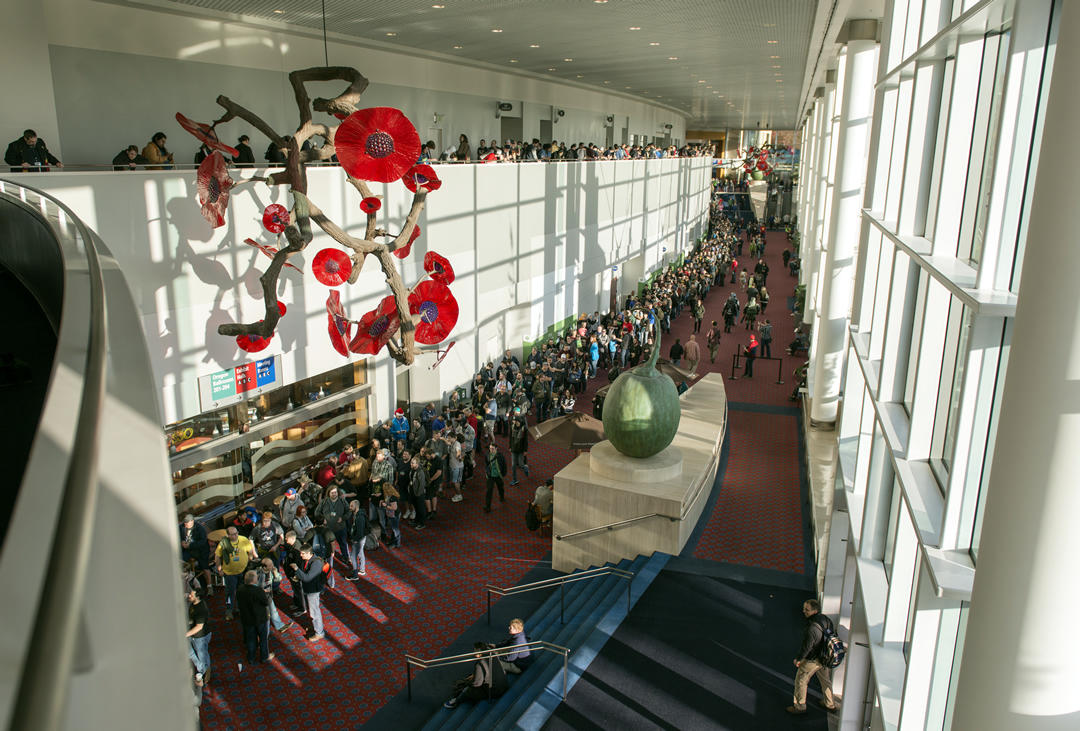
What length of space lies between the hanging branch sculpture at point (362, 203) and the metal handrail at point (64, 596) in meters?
7.57

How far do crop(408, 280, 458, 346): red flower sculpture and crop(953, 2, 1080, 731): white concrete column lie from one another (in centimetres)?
816

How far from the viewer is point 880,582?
6363 mm

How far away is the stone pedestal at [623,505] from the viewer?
12.0 m

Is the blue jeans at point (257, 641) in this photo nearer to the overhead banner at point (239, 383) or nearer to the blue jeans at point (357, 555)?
the blue jeans at point (357, 555)

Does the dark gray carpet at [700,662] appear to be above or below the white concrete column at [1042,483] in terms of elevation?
below

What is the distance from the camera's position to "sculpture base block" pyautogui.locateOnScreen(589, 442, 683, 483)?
41.2 feet

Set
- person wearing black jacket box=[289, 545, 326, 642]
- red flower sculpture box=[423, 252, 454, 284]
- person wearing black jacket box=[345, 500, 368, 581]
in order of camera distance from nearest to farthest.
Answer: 1. person wearing black jacket box=[289, 545, 326, 642]
2. red flower sculpture box=[423, 252, 454, 284]
3. person wearing black jacket box=[345, 500, 368, 581]

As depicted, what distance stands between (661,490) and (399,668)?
15.4 feet

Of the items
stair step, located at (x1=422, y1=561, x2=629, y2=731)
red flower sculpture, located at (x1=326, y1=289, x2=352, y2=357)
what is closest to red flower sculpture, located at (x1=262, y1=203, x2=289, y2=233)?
red flower sculpture, located at (x1=326, y1=289, x2=352, y2=357)

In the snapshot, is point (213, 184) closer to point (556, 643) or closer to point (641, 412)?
point (641, 412)

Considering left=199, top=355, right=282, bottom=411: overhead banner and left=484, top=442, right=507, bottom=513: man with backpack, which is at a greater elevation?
left=199, top=355, right=282, bottom=411: overhead banner

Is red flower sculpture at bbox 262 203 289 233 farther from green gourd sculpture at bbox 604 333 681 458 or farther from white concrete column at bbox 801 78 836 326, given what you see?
white concrete column at bbox 801 78 836 326

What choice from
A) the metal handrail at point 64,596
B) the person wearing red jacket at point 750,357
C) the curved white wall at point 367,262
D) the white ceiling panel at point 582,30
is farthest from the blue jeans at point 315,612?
the person wearing red jacket at point 750,357

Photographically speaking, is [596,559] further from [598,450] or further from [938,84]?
[938,84]
